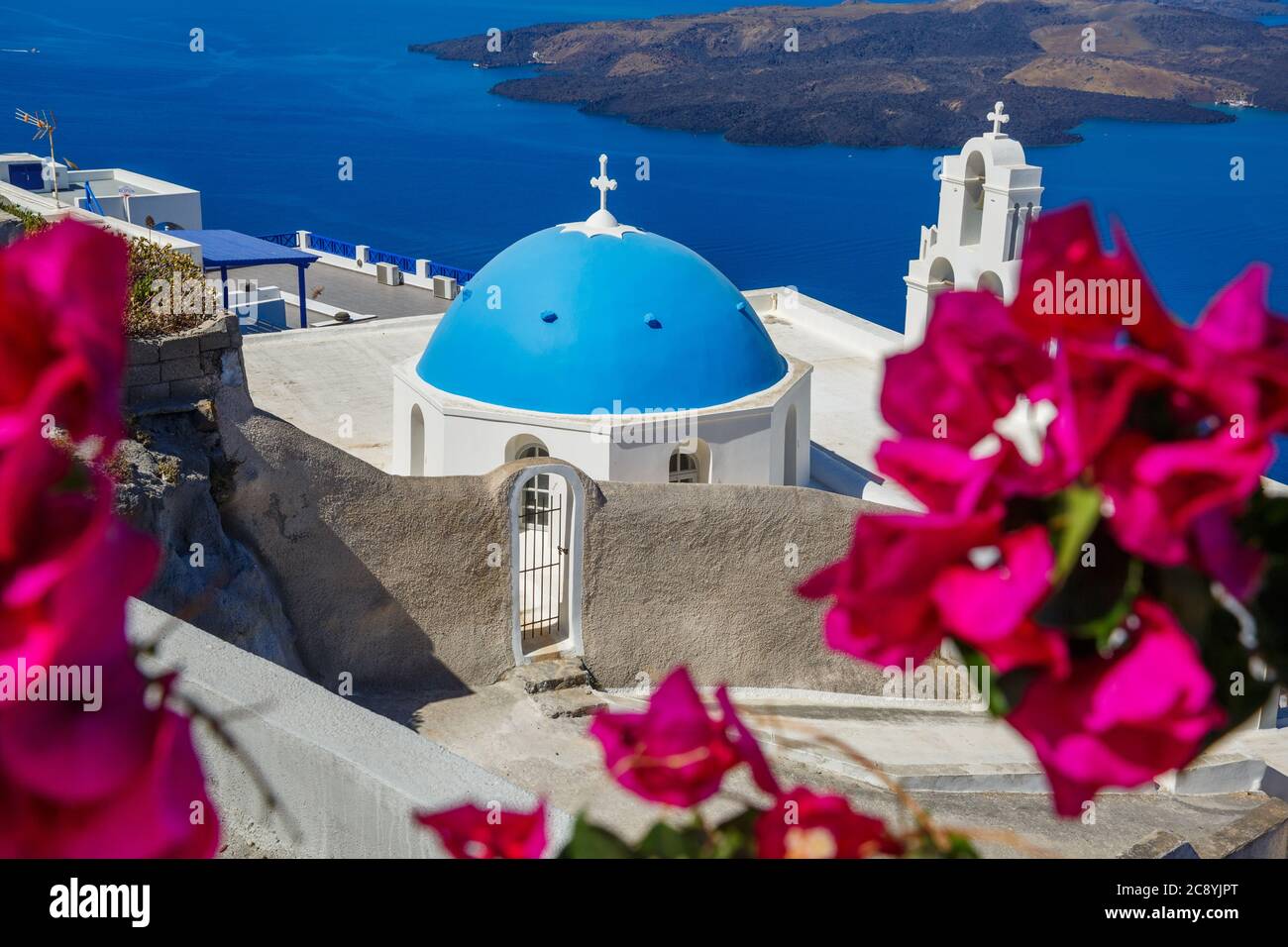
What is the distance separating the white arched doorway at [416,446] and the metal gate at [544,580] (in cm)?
436

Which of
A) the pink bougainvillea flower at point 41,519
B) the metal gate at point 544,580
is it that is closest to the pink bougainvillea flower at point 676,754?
the pink bougainvillea flower at point 41,519

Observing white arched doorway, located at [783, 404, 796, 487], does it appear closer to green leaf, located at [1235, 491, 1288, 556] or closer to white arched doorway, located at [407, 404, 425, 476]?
white arched doorway, located at [407, 404, 425, 476]

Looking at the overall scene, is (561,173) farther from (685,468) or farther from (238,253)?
(685,468)

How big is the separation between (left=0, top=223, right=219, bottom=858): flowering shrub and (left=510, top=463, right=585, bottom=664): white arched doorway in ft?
33.4

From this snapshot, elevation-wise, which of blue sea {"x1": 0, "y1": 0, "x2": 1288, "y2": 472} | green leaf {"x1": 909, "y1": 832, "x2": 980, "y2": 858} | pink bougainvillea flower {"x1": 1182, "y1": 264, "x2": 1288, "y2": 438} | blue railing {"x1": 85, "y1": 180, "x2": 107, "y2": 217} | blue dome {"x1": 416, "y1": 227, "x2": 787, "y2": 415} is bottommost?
blue sea {"x1": 0, "y1": 0, "x2": 1288, "y2": 472}

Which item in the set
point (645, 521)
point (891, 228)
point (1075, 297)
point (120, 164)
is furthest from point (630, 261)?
point (120, 164)

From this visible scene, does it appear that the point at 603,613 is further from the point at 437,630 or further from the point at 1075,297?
the point at 1075,297

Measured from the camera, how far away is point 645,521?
38.4ft

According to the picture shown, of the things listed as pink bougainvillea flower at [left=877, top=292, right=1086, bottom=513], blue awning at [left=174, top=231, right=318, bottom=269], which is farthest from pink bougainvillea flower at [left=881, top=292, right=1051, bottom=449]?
blue awning at [left=174, top=231, right=318, bottom=269]

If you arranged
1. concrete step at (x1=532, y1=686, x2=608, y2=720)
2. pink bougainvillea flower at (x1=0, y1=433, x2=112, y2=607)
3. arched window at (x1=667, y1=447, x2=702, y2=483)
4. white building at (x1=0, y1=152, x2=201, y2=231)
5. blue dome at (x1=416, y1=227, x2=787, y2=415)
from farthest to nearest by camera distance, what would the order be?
1. white building at (x1=0, y1=152, x2=201, y2=231)
2. arched window at (x1=667, y1=447, x2=702, y2=483)
3. blue dome at (x1=416, y1=227, x2=787, y2=415)
4. concrete step at (x1=532, y1=686, x2=608, y2=720)
5. pink bougainvillea flower at (x1=0, y1=433, x2=112, y2=607)

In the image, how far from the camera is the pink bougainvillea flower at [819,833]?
1.37m

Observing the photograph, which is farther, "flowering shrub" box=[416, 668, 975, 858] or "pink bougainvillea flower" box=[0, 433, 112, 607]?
"flowering shrub" box=[416, 668, 975, 858]

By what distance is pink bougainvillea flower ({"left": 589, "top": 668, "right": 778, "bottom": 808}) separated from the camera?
→ 1.35 m
